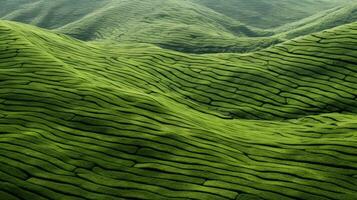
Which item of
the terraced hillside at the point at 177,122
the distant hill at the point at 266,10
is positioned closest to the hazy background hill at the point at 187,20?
the distant hill at the point at 266,10

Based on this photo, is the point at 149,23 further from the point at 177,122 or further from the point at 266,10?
the point at 177,122

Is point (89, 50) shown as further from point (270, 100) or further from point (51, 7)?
point (51, 7)

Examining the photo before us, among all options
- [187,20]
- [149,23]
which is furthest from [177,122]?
[187,20]

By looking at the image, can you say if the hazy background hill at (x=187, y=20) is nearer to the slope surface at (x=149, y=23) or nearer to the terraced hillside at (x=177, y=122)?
the slope surface at (x=149, y=23)

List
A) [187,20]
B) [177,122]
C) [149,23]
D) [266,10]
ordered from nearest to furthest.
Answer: [177,122] → [149,23] → [187,20] → [266,10]

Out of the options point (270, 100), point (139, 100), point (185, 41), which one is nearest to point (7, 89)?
point (139, 100)

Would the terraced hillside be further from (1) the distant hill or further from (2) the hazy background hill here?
(1) the distant hill

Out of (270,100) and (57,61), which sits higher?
(57,61)
